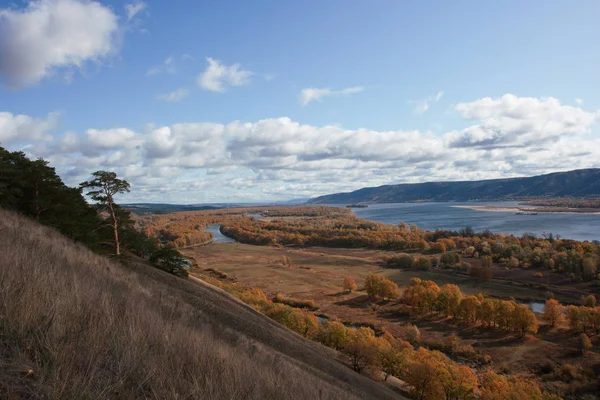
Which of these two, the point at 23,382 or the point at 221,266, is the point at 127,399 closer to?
the point at 23,382

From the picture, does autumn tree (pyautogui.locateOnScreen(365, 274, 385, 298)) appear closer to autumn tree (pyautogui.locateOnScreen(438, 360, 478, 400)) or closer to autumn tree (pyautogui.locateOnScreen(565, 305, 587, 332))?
autumn tree (pyautogui.locateOnScreen(565, 305, 587, 332))

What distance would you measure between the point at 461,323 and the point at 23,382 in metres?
65.7

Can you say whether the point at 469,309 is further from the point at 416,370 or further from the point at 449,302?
the point at 416,370

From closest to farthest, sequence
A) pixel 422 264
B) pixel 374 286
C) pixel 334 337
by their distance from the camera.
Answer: pixel 334 337 < pixel 374 286 < pixel 422 264

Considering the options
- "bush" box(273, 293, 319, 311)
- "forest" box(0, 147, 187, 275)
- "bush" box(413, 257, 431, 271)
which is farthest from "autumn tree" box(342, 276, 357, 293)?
"forest" box(0, 147, 187, 275)

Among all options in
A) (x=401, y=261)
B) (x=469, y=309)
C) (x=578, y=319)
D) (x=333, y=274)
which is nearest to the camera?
(x=578, y=319)

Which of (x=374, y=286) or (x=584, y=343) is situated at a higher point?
(x=374, y=286)

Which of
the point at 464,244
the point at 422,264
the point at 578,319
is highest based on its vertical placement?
the point at 464,244

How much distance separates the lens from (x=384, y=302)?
2734 inches

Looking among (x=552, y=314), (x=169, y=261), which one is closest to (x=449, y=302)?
(x=552, y=314)

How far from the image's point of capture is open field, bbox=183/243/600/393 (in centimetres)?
4519

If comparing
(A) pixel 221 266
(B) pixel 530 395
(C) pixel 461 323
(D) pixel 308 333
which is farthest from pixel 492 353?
(A) pixel 221 266

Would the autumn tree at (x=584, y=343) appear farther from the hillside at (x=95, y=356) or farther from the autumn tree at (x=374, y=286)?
the hillside at (x=95, y=356)

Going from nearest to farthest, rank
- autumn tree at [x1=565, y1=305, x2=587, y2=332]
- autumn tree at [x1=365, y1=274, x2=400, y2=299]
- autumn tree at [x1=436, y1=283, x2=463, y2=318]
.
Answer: autumn tree at [x1=565, y1=305, x2=587, y2=332], autumn tree at [x1=436, y1=283, x2=463, y2=318], autumn tree at [x1=365, y1=274, x2=400, y2=299]
